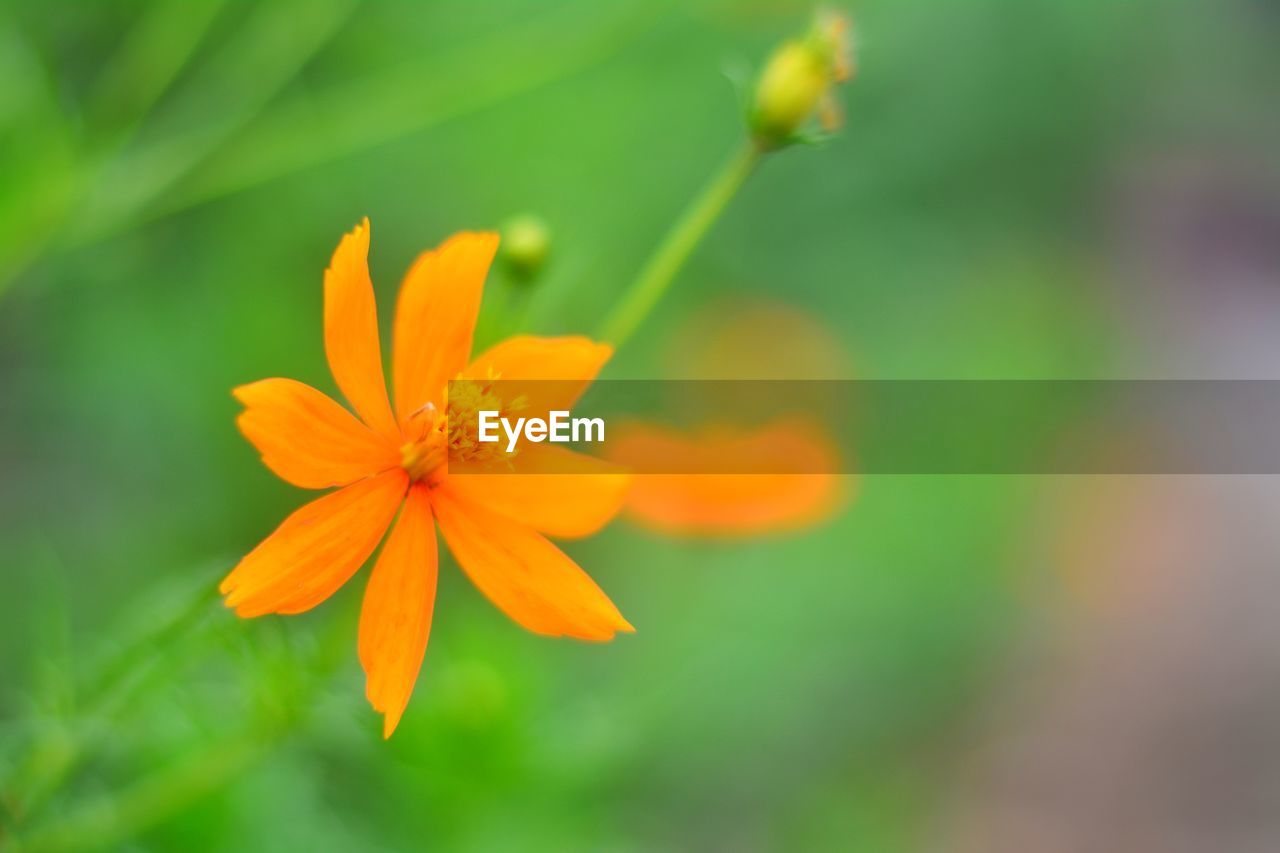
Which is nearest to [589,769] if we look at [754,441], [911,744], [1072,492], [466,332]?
[754,441]

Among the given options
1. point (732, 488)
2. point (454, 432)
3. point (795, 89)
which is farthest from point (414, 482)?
point (732, 488)

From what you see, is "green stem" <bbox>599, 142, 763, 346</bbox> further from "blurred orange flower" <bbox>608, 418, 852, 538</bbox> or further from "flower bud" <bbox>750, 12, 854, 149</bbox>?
"blurred orange flower" <bbox>608, 418, 852, 538</bbox>

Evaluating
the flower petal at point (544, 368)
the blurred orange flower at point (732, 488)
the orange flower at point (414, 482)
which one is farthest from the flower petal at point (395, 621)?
the blurred orange flower at point (732, 488)

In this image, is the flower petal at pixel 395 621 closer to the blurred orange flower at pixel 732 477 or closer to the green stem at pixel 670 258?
the green stem at pixel 670 258

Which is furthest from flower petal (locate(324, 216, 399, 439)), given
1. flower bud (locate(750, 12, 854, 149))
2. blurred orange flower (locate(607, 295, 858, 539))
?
blurred orange flower (locate(607, 295, 858, 539))

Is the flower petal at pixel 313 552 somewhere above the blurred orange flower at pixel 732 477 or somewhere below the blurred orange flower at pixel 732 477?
below

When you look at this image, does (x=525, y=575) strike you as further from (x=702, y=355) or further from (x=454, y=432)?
(x=702, y=355)
